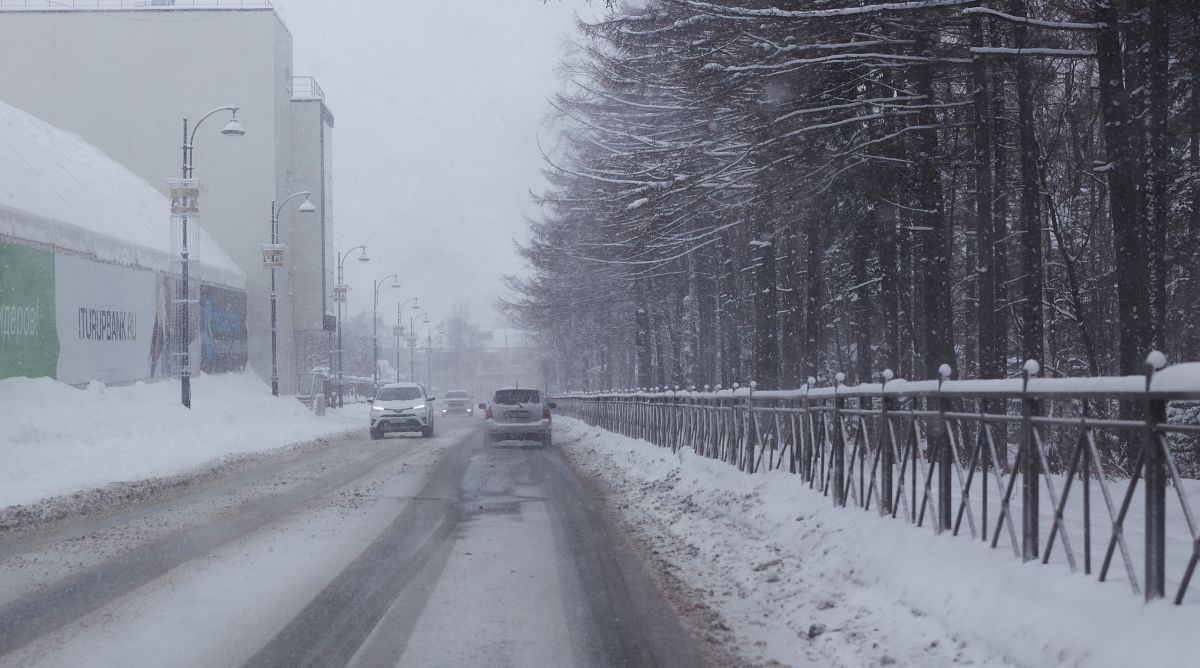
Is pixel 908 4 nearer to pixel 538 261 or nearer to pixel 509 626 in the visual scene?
pixel 509 626

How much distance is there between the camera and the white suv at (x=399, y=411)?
37.8 meters

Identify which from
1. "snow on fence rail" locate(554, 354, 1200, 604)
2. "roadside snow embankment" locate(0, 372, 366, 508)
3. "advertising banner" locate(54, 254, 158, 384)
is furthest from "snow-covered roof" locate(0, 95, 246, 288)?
"snow on fence rail" locate(554, 354, 1200, 604)

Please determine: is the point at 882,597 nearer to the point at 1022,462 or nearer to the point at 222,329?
the point at 1022,462

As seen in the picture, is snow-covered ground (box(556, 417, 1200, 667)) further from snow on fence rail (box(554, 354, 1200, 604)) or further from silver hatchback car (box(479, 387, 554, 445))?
silver hatchback car (box(479, 387, 554, 445))

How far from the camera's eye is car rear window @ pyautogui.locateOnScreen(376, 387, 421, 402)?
126ft

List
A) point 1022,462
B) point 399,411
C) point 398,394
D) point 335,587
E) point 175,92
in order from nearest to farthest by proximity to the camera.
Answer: point 1022,462 < point 335,587 < point 399,411 < point 398,394 < point 175,92

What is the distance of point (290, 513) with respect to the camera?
1452cm

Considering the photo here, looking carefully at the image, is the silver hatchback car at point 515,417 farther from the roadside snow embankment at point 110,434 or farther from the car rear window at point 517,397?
the roadside snow embankment at point 110,434

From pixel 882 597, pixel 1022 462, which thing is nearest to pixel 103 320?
pixel 882 597

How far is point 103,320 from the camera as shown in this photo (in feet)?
120

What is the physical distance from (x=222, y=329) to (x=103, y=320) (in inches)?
687

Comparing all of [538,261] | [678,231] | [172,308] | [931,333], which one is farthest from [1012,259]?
[172,308]

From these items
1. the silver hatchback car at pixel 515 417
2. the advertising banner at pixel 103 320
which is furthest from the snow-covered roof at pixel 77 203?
the silver hatchback car at pixel 515 417

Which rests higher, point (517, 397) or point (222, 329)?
point (222, 329)
